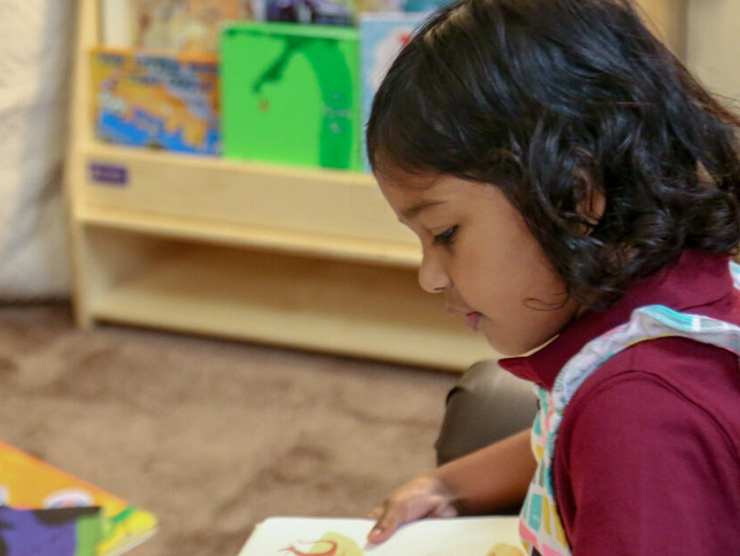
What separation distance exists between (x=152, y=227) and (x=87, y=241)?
0.18m

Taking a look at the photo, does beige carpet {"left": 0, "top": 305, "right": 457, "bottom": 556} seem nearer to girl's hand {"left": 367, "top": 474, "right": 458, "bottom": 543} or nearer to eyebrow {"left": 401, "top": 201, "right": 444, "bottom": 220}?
girl's hand {"left": 367, "top": 474, "right": 458, "bottom": 543}

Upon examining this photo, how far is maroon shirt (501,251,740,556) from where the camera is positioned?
509 mm

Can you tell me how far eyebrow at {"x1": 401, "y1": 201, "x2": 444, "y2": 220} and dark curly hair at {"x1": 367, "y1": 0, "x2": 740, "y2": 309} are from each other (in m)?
0.02

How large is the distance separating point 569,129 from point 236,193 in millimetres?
1137

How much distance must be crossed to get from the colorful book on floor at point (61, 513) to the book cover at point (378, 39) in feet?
2.13

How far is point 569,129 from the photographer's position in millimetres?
572

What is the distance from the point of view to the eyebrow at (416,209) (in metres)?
0.61

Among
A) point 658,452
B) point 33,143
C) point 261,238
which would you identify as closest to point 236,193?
point 261,238

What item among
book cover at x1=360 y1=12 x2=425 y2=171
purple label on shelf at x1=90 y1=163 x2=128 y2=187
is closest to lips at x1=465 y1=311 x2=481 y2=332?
book cover at x1=360 y1=12 x2=425 y2=171

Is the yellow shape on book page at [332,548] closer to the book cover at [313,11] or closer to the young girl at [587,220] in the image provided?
the young girl at [587,220]

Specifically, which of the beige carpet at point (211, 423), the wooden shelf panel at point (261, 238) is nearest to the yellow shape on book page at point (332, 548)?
the beige carpet at point (211, 423)

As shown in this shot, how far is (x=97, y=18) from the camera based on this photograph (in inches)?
67.8

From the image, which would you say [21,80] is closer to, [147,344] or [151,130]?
[151,130]

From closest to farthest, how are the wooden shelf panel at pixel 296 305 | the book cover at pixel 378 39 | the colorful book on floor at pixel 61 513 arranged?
the colorful book on floor at pixel 61 513 → the book cover at pixel 378 39 → the wooden shelf panel at pixel 296 305
